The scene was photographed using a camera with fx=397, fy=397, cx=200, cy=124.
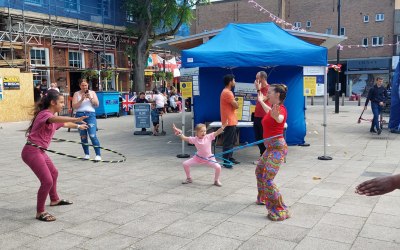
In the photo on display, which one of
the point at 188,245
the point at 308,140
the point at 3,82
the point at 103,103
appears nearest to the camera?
the point at 188,245

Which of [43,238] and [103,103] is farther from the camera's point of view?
[103,103]

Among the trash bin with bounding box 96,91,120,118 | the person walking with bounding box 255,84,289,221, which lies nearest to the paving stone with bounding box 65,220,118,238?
the person walking with bounding box 255,84,289,221

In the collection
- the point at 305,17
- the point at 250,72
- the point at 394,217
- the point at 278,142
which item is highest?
the point at 305,17

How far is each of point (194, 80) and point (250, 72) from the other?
213 cm

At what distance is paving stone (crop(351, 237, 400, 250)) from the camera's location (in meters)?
4.29

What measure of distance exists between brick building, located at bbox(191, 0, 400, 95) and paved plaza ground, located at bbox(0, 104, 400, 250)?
40.6 metres

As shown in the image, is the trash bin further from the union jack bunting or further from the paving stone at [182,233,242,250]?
the paving stone at [182,233,242,250]

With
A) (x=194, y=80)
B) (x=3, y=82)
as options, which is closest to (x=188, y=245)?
(x=194, y=80)

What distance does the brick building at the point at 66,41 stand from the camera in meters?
22.2

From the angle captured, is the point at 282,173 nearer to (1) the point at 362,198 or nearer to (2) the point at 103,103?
(1) the point at 362,198

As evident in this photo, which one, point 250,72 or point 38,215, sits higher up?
point 250,72

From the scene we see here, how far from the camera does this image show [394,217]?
5.29 metres

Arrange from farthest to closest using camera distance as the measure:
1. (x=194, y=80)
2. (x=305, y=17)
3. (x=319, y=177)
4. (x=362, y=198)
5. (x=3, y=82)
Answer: (x=305, y=17) < (x=3, y=82) < (x=194, y=80) < (x=319, y=177) < (x=362, y=198)

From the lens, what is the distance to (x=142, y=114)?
14.7 metres
